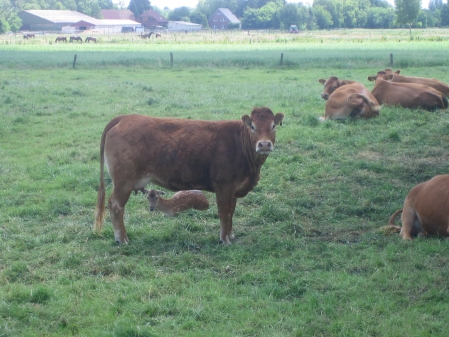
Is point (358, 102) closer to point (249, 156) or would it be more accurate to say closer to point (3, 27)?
point (249, 156)

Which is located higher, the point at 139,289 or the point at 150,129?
the point at 150,129

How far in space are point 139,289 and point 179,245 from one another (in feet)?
5.07

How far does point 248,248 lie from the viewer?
7.37 meters

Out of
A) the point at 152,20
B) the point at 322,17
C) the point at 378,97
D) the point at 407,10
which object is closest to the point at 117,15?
the point at 152,20

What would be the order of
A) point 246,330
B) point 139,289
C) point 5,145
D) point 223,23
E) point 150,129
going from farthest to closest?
point 223,23 < point 5,145 < point 150,129 < point 139,289 < point 246,330

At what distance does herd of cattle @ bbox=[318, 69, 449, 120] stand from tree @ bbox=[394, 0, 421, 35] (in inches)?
2777

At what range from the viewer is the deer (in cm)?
866

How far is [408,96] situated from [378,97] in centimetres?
91

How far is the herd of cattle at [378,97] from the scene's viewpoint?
49.4 feet

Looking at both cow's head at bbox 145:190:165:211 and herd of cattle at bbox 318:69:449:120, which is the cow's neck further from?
herd of cattle at bbox 318:69:449:120

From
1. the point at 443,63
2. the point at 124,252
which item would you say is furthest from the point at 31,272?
the point at 443,63

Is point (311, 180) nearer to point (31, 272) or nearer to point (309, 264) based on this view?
point (309, 264)

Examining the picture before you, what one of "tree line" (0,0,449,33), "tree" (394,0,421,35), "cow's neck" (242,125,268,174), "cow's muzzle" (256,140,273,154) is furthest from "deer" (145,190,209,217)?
"tree line" (0,0,449,33)

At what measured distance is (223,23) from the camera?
145750mm
